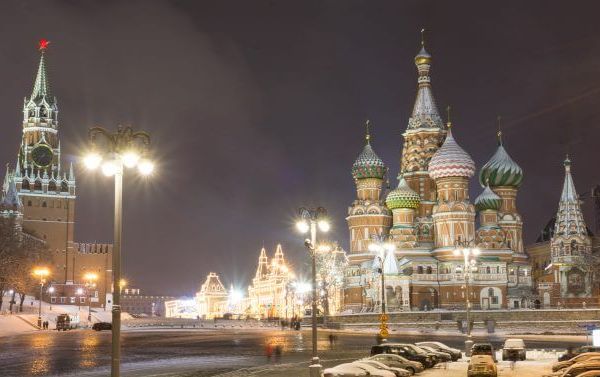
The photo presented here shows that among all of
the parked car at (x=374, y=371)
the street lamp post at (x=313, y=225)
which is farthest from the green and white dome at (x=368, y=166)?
the parked car at (x=374, y=371)

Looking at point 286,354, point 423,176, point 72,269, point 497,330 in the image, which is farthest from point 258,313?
point 286,354

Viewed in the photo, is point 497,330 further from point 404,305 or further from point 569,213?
point 569,213

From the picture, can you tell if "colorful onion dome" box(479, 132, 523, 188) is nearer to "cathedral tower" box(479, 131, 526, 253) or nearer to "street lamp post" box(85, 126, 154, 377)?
"cathedral tower" box(479, 131, 526, 253)

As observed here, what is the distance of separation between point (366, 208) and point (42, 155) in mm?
65622

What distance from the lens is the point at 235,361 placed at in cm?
3200

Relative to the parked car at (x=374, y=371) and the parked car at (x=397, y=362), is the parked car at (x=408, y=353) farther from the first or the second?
the parked car at (x=374, y=371)

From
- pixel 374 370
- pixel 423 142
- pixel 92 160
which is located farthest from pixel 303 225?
pixel 423 142

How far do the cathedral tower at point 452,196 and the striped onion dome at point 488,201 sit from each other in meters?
4.34

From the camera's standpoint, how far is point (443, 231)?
82000 mm

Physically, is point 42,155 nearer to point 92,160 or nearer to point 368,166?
point 368,166

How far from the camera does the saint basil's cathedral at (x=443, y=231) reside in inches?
3159

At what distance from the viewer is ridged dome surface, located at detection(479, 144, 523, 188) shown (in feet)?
297

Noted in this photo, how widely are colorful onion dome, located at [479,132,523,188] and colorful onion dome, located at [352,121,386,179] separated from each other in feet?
40.8

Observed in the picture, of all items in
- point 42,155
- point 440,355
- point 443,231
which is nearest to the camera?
point 440,355
